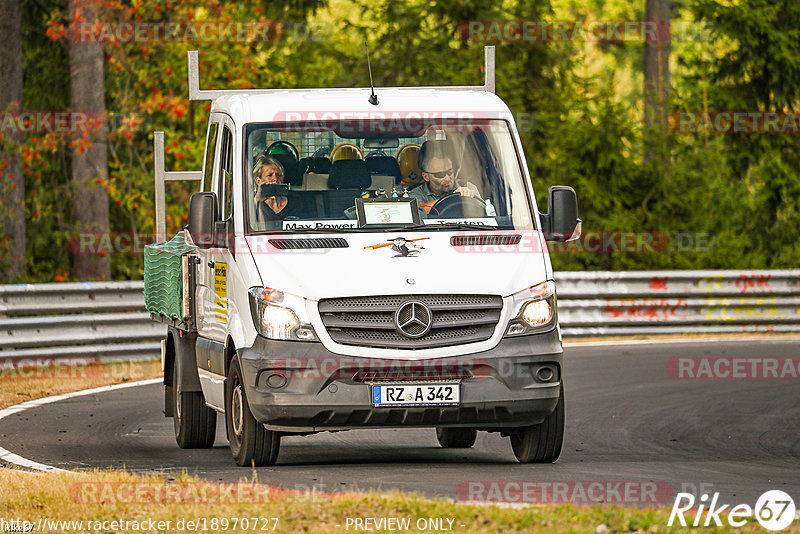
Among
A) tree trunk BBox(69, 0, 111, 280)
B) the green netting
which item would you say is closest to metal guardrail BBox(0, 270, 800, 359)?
tree trunk BBox(69, 0, 111, 280)

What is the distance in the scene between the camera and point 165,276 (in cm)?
1262

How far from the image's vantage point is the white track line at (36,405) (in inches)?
420

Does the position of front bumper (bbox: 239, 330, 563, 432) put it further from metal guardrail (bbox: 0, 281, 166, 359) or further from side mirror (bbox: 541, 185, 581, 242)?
metal guardrail (bbox: 0, 281, 166, 359)

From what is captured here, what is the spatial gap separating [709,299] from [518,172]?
1290 cm

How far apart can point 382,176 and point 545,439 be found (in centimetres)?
194

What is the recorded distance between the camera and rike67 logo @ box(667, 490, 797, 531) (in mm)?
7480

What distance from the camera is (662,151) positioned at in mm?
28234

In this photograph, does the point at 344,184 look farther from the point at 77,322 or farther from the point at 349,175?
the point at 77,322

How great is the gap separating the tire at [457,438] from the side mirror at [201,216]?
2.42 metres

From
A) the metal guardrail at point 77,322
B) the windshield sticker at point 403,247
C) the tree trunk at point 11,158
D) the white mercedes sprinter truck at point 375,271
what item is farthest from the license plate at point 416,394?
the tree trunk at point 11,158

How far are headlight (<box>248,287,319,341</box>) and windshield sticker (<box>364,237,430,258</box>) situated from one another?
0.61m

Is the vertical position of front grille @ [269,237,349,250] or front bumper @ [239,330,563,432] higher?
front grille @ [269,237,349,250]

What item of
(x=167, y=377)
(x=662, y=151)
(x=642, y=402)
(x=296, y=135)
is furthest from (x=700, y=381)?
(x=662, y=151)

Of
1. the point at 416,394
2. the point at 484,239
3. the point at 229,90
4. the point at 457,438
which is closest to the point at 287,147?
the point at 484,239
